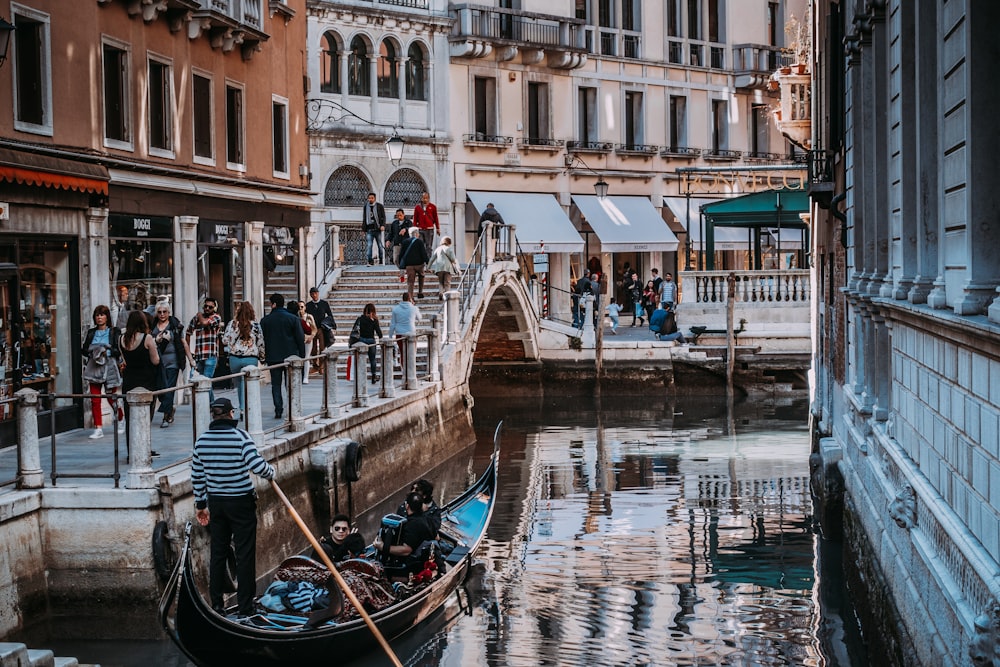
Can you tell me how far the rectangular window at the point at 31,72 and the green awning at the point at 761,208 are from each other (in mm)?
18508

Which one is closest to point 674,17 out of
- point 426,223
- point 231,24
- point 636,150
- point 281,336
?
point 636,150

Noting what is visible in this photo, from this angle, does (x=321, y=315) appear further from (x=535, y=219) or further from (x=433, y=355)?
(x=535, y=219)

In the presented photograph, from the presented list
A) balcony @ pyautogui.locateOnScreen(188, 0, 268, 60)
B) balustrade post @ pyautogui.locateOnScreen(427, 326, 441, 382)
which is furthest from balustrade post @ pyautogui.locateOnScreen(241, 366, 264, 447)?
balustrade post @ pyautogui.locateOnScreen(427, 326, 441, 382)

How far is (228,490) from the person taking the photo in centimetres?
1036

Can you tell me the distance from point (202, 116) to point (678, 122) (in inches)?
954

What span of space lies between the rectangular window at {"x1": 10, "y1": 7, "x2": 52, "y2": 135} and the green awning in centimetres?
1851

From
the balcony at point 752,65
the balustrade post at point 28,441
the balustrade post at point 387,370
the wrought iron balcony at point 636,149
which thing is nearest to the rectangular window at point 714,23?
the balcony at point 752,65

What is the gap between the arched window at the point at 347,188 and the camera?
3278cm

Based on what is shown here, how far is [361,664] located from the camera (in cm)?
1082

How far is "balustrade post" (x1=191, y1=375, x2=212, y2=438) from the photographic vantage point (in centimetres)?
1193

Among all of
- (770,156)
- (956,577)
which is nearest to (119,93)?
(956,577)

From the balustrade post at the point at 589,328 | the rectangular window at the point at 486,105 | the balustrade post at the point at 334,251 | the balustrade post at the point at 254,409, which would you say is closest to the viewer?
the balustrade post at the point at 254,409

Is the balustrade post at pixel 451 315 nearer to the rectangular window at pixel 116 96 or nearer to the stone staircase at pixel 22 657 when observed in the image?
the rectangular window at pixel 116 96

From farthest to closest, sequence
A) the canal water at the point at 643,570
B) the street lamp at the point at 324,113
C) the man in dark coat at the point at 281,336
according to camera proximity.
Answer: the street lamp at the point at 324,113 < the man in dark coat at the point at 281,336 < the canal water at the point at 643,570
